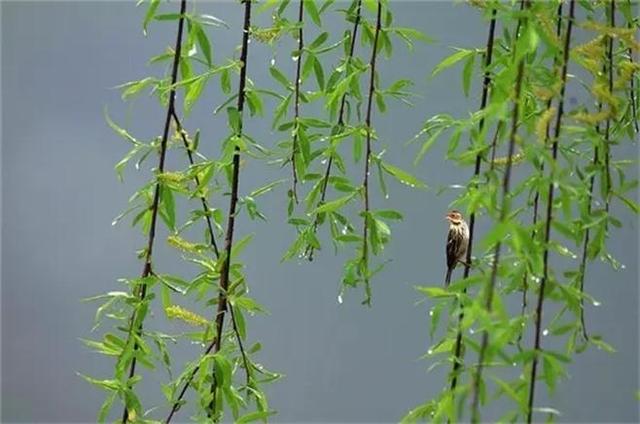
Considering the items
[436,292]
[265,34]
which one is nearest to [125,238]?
[265,34]

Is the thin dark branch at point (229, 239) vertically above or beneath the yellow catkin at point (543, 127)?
beneath

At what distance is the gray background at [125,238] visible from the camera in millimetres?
1452

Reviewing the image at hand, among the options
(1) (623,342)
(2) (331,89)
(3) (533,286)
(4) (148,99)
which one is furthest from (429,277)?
(3) (533,286)

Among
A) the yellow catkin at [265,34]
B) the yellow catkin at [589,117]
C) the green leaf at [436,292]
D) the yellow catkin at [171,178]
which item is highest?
the yellow catkin at [265,34]

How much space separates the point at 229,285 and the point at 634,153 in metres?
1.05

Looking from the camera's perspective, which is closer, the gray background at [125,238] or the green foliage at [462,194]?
the green foliage at [462,194]

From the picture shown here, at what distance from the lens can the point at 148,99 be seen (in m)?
1.47

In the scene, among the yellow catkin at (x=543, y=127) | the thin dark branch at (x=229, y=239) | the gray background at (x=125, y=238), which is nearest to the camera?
the yellow catkin at (x=543, y=127)

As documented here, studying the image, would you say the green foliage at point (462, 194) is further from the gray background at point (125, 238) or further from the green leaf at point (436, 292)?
A: the gray background at point (125, 238)

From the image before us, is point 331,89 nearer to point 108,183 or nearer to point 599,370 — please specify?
point 108,183

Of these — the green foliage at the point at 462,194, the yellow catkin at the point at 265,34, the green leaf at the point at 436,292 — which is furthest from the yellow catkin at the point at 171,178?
the green leaf at the point at 436,292

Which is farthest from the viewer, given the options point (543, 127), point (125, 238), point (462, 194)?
point (125, 238)

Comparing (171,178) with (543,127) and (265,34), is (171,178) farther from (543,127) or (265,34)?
(543,127)

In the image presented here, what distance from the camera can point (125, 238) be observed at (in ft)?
4.85
